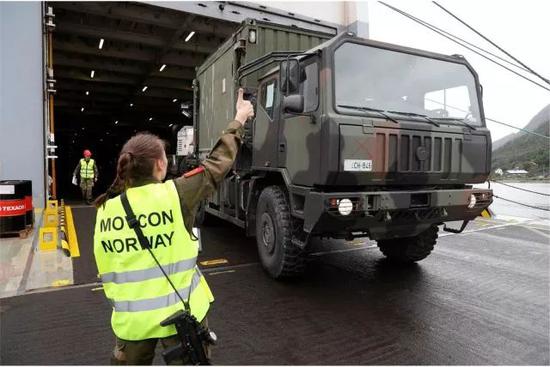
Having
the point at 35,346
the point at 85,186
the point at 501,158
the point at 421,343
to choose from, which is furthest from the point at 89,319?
the point at 85,186

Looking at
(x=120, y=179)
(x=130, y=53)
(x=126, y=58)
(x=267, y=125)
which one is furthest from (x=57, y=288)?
(x=126, y=58)

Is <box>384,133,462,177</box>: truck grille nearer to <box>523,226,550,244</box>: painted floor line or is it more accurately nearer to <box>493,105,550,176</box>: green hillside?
<box>493,105,550,176</box>: green hillside

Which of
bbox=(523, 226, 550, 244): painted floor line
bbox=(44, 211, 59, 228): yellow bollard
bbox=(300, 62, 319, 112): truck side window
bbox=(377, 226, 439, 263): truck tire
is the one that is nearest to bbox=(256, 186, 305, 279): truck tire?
bbox=(300, 62, 319, 112): truck side window

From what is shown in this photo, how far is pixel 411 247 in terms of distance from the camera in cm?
518

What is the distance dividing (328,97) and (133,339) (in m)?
2.75

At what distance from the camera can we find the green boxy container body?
559cm

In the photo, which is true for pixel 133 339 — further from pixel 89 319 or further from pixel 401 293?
pixel 401 293

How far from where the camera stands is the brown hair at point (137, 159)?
1732 millimetres

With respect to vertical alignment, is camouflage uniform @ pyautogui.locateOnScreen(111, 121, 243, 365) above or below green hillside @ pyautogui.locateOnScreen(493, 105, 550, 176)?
below

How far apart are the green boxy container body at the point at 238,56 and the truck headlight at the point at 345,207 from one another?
2.34m

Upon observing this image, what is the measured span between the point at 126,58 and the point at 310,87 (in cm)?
1308

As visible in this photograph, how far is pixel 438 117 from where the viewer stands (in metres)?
4.32

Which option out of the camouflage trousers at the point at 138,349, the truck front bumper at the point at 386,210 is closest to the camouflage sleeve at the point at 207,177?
the camouflage trousers at the point at 138,349

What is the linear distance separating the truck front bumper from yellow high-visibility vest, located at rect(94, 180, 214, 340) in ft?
6.76
